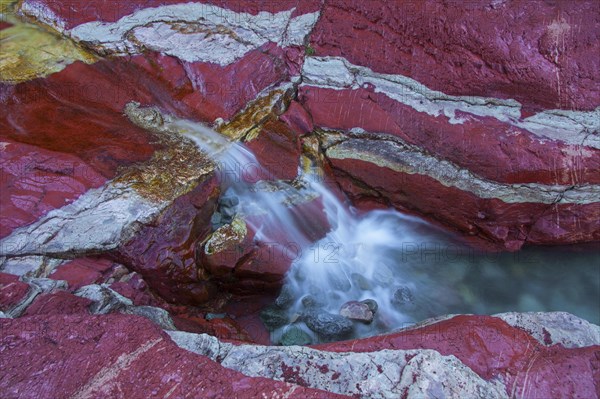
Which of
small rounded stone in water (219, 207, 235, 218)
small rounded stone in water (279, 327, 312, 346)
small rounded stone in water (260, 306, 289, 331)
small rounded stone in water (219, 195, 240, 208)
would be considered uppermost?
small rounded stone in water (219, 195, 240, 208)

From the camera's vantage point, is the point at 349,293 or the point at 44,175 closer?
the point at 44,175

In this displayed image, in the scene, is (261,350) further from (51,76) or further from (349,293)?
(51,76)

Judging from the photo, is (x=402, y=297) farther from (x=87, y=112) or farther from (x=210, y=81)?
(x=87, y=112)

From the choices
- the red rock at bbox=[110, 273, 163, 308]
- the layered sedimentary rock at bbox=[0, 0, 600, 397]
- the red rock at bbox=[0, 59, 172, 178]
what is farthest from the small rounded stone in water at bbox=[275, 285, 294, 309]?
the red rock at bbox=[0, 59, 172, 178]

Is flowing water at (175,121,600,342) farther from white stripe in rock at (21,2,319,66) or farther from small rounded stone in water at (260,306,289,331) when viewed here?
white stripe in rock at (21,2,319,66)

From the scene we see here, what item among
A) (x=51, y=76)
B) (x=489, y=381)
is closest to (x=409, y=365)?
(x=489, y=381)

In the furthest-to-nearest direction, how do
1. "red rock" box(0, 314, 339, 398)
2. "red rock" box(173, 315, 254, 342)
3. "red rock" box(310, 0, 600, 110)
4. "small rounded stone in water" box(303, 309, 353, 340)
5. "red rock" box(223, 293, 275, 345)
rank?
"red rock" box(223, 293, 275, 345) → "small rounded stone in water" box(303, 309, 353, 340) → "red rock" box(310, 0, 600, 110) → "red rock" box(173, 315, 254, 342) → "red rock" box(0, 314, 339, 398)
